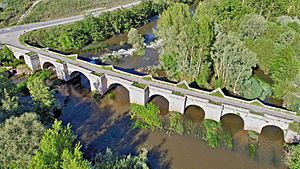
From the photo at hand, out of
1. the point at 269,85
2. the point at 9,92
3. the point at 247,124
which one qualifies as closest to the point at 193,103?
the point at 247,124

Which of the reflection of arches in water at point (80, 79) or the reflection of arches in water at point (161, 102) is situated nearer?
the reflection of arches in water at point (161, 102)

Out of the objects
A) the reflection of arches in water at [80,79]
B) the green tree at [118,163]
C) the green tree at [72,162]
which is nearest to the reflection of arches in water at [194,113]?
the green tree at [118,163]

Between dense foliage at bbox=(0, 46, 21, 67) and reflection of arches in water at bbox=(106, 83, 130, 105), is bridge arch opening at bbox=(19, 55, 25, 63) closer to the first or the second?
dense foliage at bbox=(0, 46, 21, 67)

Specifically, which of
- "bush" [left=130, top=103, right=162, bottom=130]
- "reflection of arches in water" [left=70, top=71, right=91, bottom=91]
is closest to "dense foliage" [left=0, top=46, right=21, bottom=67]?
"reflection of arches in water" [left=70, top=71, right=91, bottom=91]

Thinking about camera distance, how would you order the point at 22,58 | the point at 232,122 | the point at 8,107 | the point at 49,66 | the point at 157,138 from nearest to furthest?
the point at 8,107
the point at 157,138
the point at 232,122
the point at 49,66
the point at 22,58

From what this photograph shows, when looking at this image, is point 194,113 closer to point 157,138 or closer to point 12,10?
point 157,138

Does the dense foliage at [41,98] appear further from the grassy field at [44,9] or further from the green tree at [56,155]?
the grassy field at [44,9]

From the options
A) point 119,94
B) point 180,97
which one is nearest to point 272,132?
point 180,97
